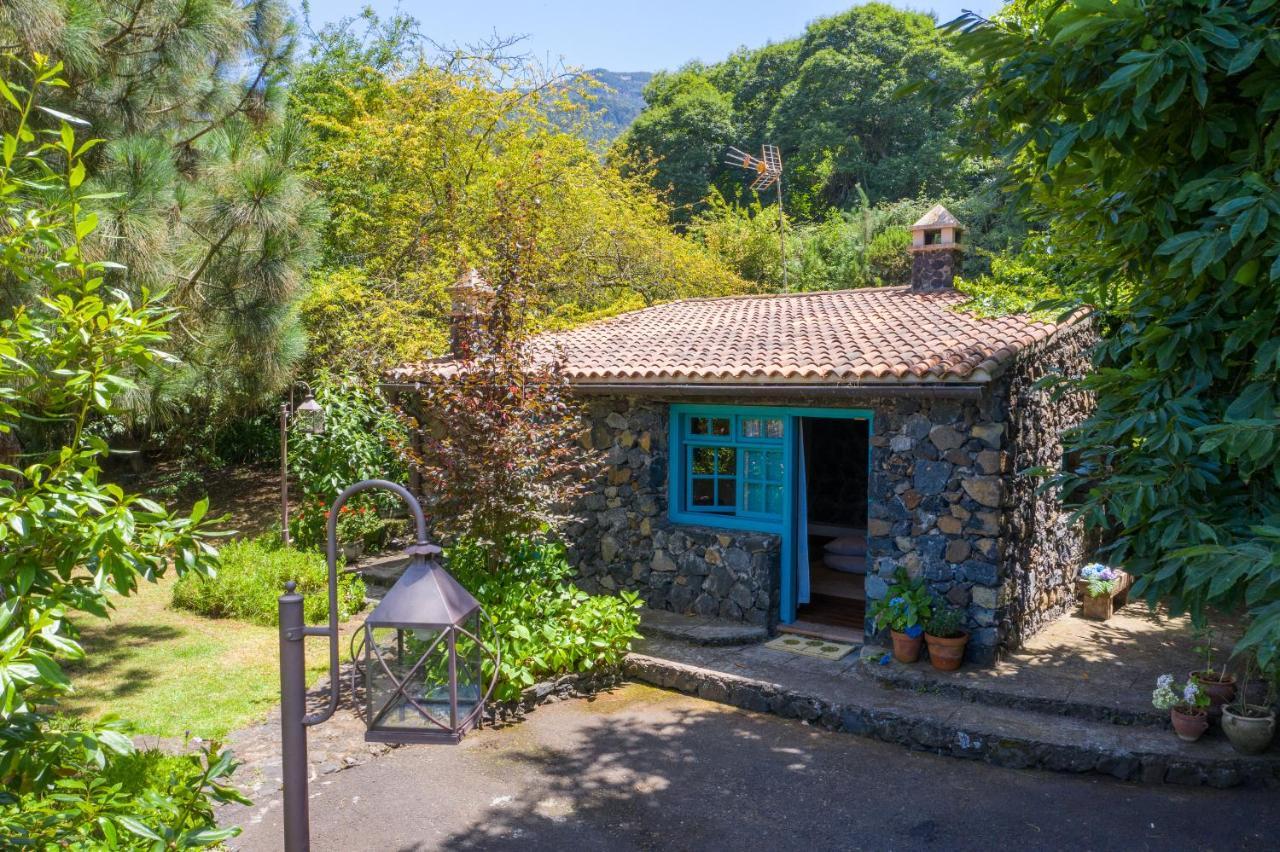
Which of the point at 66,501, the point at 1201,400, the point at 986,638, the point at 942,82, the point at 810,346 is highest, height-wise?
the point at 942,82

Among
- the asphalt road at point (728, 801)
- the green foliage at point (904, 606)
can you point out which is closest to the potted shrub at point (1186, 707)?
the asphalt road at point (728, 801)

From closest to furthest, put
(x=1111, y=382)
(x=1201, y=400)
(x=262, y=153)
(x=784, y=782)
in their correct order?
(x=1201, y=400) → (x=1111, y=382) → (x=784, y=782) → (x=262, y=153)

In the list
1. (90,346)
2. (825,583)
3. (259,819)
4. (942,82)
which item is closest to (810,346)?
(825,583)

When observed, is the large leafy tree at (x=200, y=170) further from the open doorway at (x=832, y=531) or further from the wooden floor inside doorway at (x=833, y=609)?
the wooden floor inside doorway at (x=833, y=609)

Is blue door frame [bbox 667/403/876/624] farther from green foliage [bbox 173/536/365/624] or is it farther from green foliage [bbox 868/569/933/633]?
green foliage [bbox 173/536/365/624]

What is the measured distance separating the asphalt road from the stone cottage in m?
2.01

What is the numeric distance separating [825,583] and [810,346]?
10.6 ft

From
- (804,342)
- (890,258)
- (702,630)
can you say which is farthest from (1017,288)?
(890,258)

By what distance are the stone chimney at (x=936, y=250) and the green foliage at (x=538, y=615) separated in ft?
19.6

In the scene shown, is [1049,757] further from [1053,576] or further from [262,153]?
[262,153]

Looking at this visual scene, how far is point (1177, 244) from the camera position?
12.8 feet

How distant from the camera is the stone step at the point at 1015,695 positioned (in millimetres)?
6770

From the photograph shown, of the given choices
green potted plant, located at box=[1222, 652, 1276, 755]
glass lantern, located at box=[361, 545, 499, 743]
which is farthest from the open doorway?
glass lantern, located at box=[361, 545, 499, 743]

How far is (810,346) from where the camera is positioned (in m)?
9.16
